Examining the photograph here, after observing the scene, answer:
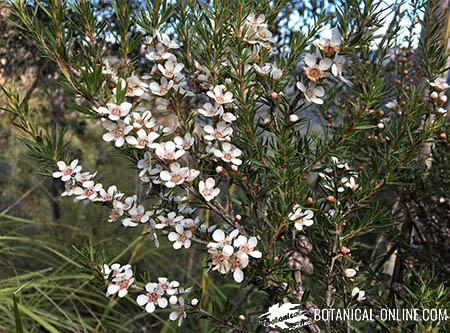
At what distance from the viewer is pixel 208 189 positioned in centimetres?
84

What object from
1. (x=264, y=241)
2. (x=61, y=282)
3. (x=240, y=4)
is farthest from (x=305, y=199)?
(x=61, y=282)

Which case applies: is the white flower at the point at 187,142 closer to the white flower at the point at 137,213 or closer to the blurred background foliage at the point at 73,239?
the white flower at the point at 137,213

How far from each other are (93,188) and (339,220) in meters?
0.56

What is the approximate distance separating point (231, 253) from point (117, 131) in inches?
12.9

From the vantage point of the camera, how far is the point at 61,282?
2.39 metres

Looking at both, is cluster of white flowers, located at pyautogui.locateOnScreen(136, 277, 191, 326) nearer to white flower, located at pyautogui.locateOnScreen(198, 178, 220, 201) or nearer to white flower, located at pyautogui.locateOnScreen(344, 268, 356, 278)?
white flower, located at pyautogui.locateOnScreen(198, 178, 220, 201)

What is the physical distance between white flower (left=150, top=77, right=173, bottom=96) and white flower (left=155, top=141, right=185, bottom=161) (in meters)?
0.12

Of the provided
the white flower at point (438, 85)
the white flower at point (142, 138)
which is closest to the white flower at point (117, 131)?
the white flower at point (142, 138)

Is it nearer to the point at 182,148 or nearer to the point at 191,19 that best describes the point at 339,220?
the point at 182,148

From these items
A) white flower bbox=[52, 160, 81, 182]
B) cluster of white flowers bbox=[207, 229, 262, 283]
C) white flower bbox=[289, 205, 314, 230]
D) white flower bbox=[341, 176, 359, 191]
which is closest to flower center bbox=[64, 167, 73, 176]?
white flower bbox=[52, 160, 81, 182]

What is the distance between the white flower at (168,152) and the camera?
2.60ft

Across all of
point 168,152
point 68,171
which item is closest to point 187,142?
point 168,152

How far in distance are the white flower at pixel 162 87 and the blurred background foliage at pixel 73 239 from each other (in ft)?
1.75

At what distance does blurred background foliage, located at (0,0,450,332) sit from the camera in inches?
52.5
